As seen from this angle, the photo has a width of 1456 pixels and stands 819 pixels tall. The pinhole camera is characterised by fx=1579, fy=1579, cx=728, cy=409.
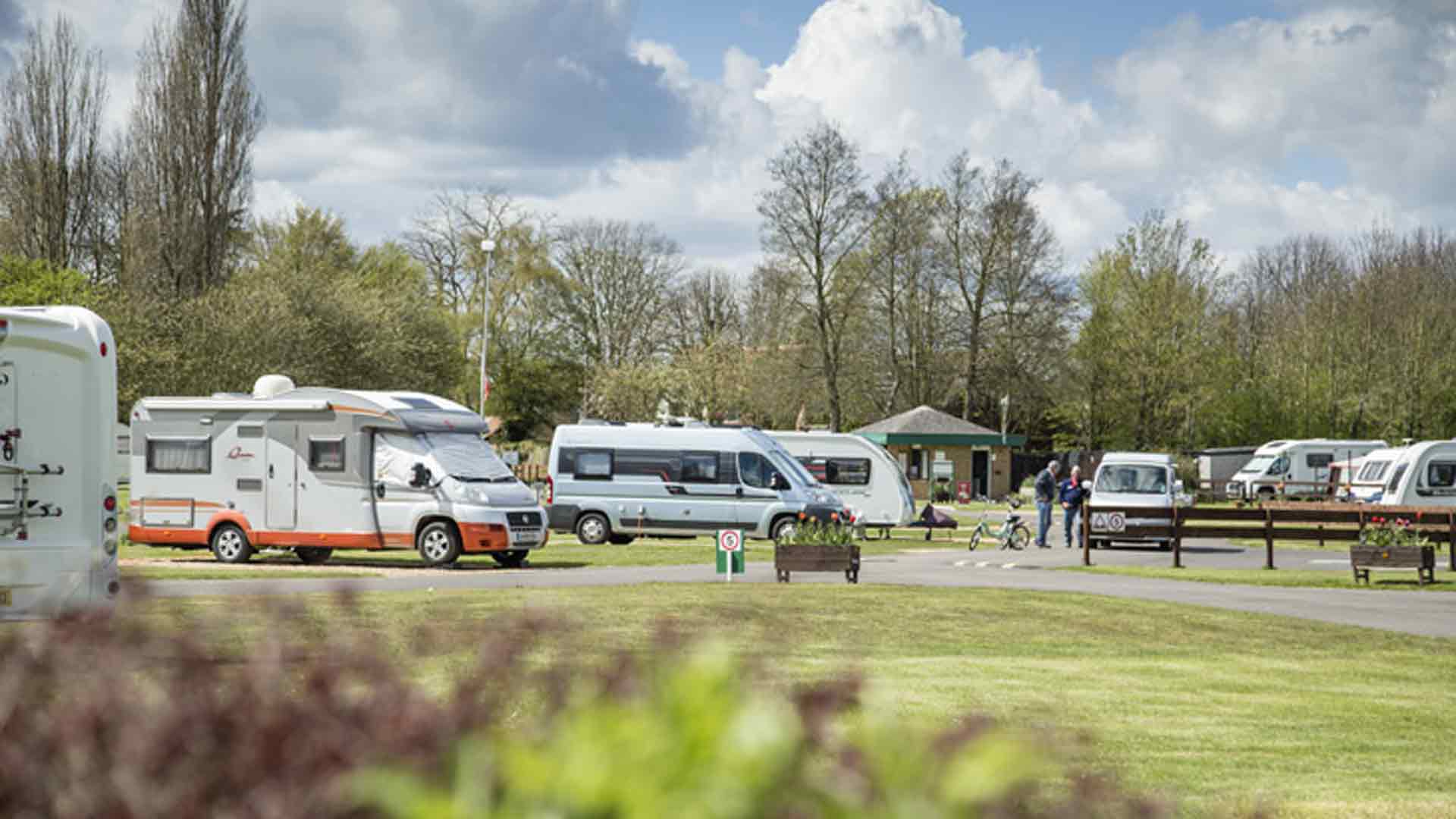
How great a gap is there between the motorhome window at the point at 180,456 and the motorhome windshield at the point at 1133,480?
1901 centimetres

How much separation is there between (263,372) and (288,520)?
24.9m

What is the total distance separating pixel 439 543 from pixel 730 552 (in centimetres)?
593

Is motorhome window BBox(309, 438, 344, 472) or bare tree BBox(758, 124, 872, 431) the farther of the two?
bare tree BBox(758, 124, 872, 431)

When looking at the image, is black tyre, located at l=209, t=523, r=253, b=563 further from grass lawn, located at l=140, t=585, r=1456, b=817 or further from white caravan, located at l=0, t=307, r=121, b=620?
white caravan, located at l=0, t=307, r=121, b=620

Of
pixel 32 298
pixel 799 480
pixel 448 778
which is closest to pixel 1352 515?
pixel 799 480

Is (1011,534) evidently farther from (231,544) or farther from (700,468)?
(231,544)

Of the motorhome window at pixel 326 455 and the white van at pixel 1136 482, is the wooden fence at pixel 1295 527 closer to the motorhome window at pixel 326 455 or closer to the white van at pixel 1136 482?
the white van at pixel 1136 482

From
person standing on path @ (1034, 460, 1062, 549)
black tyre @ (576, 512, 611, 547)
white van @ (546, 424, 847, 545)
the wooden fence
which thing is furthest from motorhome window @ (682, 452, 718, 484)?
the wooden fence

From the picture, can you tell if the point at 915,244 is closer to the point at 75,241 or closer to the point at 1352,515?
the point at 75,241

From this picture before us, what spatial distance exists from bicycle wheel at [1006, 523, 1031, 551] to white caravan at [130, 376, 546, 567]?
1148cm

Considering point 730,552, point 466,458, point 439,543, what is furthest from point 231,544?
point 730,552

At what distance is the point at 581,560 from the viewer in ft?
85.4

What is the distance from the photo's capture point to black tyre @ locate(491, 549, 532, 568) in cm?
2462

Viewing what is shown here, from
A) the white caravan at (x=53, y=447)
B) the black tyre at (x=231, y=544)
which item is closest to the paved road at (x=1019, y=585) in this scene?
the white caravan at (x=53, y=447)
